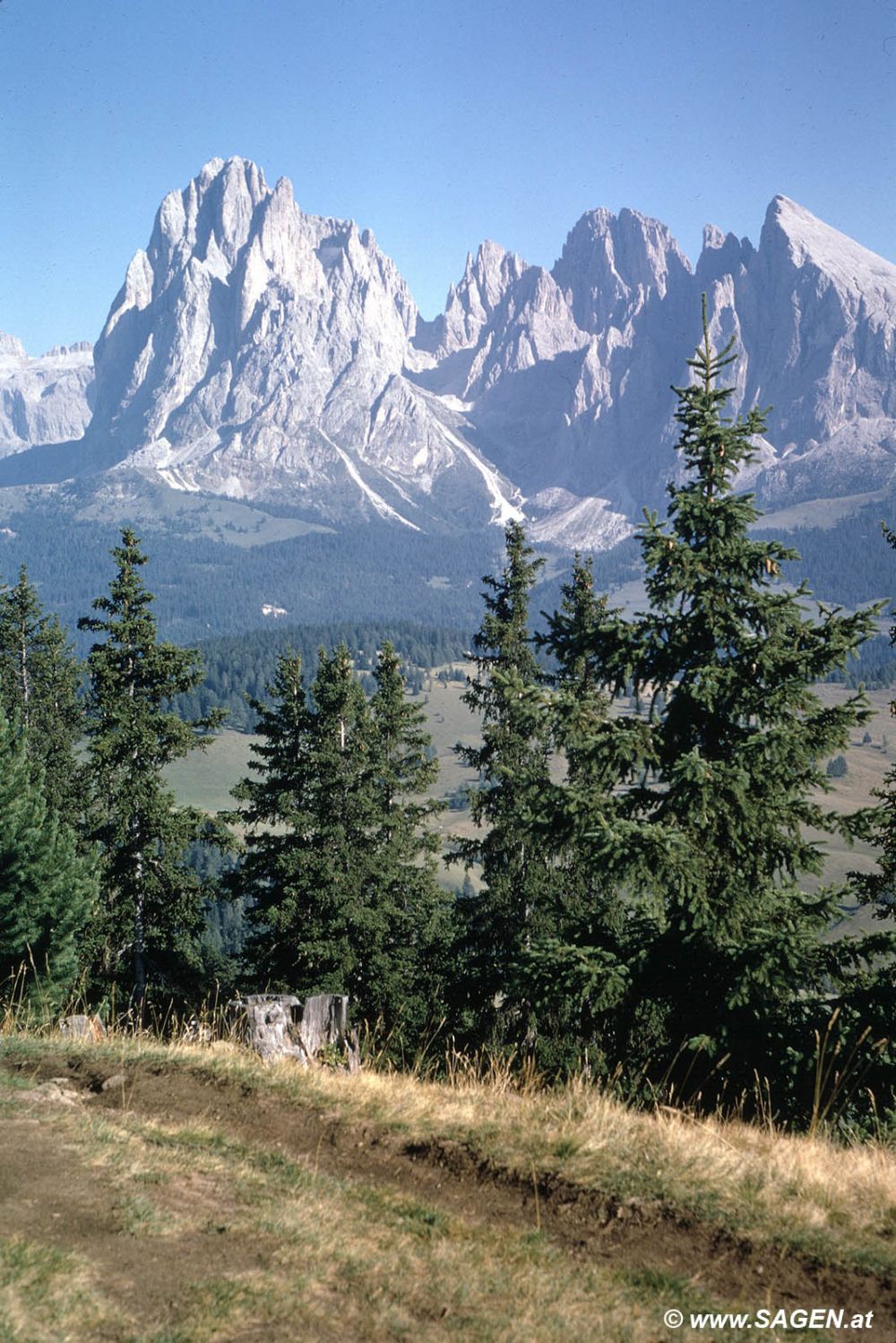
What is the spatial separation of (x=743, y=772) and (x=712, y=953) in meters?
2.71

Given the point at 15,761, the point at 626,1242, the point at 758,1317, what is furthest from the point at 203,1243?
the point at 15,761

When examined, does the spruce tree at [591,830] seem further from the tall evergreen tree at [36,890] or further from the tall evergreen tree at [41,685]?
the tall evergreen tree at [41,685]

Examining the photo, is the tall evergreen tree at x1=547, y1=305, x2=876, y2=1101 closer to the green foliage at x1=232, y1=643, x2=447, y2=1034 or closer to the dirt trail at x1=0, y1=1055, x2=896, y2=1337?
the dirt trail at x1=0, y1=1055, x2=896, y2=1337

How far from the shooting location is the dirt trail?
6090mm

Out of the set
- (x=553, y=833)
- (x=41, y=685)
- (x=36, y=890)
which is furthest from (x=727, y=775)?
(x=41, y=685)

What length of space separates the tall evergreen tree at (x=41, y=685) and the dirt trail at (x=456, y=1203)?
36.3m

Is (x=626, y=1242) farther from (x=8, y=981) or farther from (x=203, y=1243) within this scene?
(x=8, y=981)

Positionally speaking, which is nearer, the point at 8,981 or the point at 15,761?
the point at 8,981

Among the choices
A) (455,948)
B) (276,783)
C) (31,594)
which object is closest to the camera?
(455,948)

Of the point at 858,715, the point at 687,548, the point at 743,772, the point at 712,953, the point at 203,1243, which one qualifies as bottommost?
the point at 203,1243

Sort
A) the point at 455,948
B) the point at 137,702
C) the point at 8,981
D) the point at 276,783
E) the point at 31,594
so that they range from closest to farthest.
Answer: the point at 8,981, the point at 137,702, the point at 455,948, the point at 276,783, the point at 31,594

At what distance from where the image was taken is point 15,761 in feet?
91.0

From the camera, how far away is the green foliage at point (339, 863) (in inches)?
1171

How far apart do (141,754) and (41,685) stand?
70.3 ft
